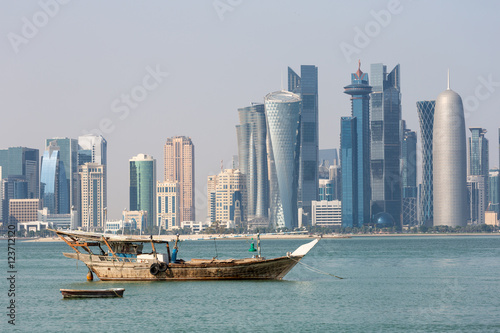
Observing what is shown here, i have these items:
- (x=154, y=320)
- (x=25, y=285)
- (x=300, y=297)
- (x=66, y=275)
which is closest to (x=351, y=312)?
(x=300, y=297)

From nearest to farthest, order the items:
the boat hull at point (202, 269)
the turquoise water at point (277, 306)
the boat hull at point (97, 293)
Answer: the turquoise water at point (277, 306)
the boat hull at point (97, 293)
the boat hull at point (202, 269)

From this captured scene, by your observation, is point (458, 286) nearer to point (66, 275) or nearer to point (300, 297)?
point (300, 297)

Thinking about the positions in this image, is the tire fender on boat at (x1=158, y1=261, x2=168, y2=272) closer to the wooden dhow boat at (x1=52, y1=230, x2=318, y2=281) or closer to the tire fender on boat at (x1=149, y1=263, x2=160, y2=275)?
the wooden dhow boat at (x1=52, y1=230, x2=318, y2=281)

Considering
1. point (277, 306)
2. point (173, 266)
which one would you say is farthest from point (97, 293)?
point (277, 306)

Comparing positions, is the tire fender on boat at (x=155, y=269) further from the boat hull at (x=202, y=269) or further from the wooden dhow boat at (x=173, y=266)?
the boat hull at (x=202, y=269)

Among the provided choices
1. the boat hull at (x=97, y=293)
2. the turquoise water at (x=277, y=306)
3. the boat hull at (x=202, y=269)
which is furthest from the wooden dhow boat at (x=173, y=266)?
the boat hull at (x=97, y=293)

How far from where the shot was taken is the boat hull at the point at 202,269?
8400 cm

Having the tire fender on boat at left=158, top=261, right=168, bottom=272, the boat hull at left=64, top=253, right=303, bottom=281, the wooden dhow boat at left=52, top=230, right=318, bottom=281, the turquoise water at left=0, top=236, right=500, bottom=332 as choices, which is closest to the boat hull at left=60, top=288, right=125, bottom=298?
the turquoise water at left=0, top=236, right=500, bottom=332

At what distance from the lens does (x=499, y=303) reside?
70062mm

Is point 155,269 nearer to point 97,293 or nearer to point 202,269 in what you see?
point 202,269

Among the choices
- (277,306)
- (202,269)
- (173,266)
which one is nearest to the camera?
(277,306)

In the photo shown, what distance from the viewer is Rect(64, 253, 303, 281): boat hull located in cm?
8400

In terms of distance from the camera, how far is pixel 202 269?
278 ft

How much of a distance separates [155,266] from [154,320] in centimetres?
2142
